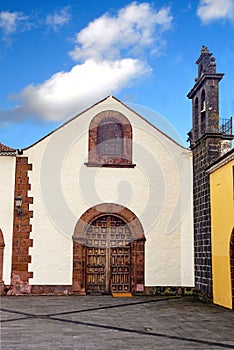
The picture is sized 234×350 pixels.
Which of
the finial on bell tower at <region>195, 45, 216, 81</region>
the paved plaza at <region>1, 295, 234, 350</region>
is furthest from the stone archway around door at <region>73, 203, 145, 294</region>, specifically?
the finial on bell tower at <region>195, 45, 216, 81</region>

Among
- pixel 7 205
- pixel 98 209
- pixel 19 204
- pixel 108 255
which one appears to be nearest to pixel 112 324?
pixel 108 255

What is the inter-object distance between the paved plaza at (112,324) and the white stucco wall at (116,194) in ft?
4.32

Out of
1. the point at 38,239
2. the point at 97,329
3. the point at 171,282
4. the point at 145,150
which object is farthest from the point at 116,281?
the point at 97,329

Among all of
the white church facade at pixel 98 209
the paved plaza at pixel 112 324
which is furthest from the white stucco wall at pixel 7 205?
the paved plaza at pixel 112 324

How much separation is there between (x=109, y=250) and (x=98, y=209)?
1.31m

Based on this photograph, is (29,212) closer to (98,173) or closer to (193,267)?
(98,173)

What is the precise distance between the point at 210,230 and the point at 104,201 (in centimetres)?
339

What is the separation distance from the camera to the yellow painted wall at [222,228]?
11.4m

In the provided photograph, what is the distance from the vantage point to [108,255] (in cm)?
1421

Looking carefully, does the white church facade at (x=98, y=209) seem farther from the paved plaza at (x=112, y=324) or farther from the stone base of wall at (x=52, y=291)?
the paved plaza at (x=112, y=324)

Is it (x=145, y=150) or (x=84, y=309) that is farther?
(x=145, y=150)

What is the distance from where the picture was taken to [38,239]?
13859 millimetres

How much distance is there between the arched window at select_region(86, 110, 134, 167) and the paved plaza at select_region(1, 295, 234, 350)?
13.8 ft

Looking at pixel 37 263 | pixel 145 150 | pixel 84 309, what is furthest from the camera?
pixel 145 150
